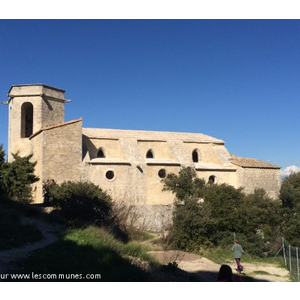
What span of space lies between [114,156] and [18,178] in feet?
23.8

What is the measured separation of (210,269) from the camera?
41.8 ft

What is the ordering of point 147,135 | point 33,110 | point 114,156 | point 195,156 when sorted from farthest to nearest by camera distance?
1. point 195,156
2. point 147,135
3. point 114,156
4. point 33,110

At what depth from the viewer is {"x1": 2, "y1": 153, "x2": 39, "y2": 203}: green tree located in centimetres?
1823

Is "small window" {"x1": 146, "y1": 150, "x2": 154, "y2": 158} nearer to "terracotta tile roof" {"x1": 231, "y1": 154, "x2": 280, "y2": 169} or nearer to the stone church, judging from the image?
the stone church

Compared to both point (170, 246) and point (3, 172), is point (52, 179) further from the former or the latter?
point (170, 246)

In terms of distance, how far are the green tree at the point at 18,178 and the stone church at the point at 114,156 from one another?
1.22m

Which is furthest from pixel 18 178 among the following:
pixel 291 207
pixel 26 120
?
pixel 291 207

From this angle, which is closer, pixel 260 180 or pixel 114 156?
pixel 114 156

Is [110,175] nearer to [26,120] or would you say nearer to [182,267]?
[26,120]

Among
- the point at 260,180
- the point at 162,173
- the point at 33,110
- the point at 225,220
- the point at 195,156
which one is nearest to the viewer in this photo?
the point at 225,220

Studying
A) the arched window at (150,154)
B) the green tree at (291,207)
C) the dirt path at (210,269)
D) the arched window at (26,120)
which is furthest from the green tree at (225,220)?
the arched window at (26,120)

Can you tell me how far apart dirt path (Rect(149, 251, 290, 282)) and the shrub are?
124 inches

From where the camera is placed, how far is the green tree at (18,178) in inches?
718

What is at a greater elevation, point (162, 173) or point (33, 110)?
point (33, 110)
